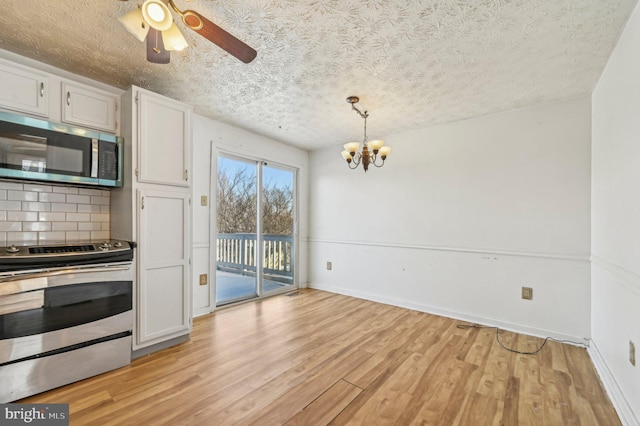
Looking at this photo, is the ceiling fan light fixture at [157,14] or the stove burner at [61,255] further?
the stove burner at [61,255]

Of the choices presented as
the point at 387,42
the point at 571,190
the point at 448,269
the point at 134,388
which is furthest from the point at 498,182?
the point at 134,388

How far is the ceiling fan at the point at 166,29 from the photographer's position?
1.32m

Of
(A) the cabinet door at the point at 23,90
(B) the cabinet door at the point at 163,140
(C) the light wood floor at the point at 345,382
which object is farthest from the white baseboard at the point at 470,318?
(A) the cabinet door at the point at 23,90

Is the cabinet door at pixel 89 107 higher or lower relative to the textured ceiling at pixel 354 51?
lower

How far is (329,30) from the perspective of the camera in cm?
183

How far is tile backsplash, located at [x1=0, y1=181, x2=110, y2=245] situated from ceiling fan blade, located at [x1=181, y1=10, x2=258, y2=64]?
1.93 meters

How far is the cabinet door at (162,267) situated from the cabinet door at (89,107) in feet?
2.29

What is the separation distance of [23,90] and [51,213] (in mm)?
922

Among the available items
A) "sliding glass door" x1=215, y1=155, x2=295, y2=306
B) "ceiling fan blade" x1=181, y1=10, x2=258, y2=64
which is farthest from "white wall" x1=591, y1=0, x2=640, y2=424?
"sliding glass door" x1=215, y1=155, x2=295, y2=306

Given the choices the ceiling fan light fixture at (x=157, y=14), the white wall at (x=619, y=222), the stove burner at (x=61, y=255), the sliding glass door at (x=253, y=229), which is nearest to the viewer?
the ceiling fan light fixture at (x=157, y=14)

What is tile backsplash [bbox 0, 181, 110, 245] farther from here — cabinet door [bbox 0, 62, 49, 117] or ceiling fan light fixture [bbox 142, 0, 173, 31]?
ceiling fan light fixture [bbox 142, 0, 173, 31]

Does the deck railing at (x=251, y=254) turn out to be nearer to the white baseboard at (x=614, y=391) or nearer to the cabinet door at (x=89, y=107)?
the cabinet door at (x=89, y=107)

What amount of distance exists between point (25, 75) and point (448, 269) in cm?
433

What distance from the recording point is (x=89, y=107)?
232 cm
